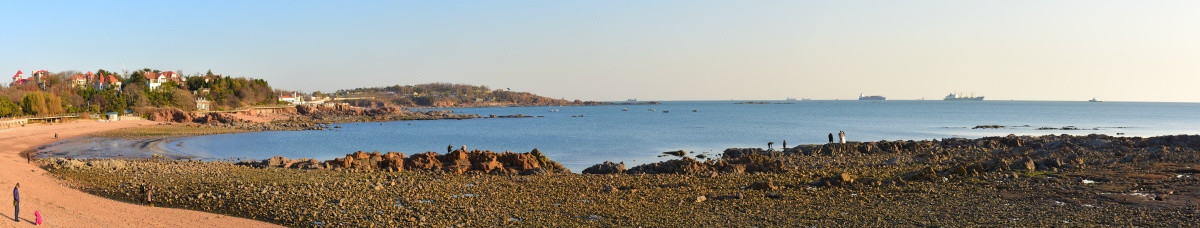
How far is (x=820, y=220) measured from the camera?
16297 millimetres

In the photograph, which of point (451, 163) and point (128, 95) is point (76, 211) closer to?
point (451, 163)

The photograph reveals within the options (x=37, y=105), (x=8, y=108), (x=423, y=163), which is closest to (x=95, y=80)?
(x=37, y=105)

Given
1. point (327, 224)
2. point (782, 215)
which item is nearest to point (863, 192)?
point (782, 215)

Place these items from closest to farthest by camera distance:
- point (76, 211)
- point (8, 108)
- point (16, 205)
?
point (16, 205), point (76, 211), point (8, 108)

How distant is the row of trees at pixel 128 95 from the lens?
8075cm

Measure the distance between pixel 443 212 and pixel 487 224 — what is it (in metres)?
2.08

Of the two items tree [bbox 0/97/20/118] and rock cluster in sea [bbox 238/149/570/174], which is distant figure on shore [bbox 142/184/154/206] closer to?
rock cluster in sea [bbox 238/149/570/174]

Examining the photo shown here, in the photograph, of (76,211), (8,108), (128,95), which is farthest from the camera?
(128,95)

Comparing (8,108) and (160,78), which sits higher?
(160,78)

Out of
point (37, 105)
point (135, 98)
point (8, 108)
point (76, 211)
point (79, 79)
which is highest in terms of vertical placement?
point (79, 79)

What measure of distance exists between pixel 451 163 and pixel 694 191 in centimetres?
1202

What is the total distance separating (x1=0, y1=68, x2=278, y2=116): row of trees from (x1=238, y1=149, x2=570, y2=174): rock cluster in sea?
6141 cm

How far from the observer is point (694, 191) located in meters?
21.5

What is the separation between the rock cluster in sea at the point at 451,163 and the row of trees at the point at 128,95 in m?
61.4
